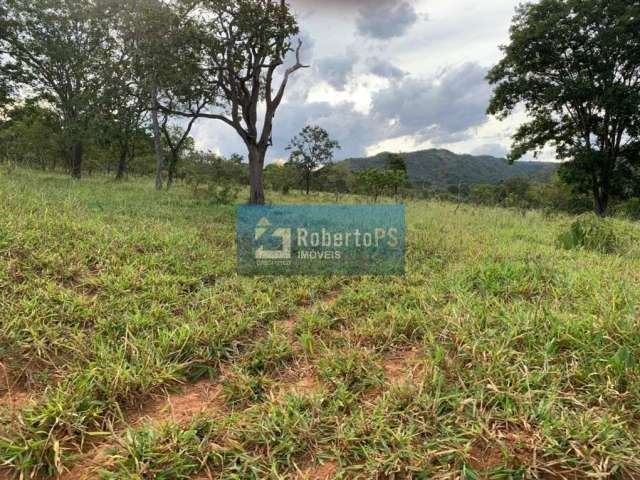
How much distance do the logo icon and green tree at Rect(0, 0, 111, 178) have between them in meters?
10.7

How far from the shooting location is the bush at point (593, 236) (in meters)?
4.88

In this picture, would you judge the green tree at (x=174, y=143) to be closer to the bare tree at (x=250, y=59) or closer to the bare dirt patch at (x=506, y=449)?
the bare tree at (x=250, y=59)

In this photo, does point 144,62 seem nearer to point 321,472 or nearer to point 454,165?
point 321,472

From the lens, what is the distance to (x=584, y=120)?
1255 cm

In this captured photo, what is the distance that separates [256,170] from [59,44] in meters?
11.1

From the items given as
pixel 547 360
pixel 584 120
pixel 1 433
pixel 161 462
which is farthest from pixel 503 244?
pixel 584 120

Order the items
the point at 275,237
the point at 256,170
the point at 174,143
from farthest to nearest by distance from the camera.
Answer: the point at 174,143, the point at 256,170, the point at 275,237

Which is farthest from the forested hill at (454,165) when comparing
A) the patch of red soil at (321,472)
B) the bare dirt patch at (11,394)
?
the patch of red soil at (321,472)

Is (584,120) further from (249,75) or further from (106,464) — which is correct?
(106,464)

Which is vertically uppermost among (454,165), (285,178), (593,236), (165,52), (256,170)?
(454,165)

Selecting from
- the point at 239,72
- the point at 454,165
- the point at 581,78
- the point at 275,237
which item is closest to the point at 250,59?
the point at 239,72

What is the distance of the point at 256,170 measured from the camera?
1031cm

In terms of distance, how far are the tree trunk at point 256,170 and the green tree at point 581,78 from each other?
1069cm

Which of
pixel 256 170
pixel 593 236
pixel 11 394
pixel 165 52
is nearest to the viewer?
pixel 11 394
